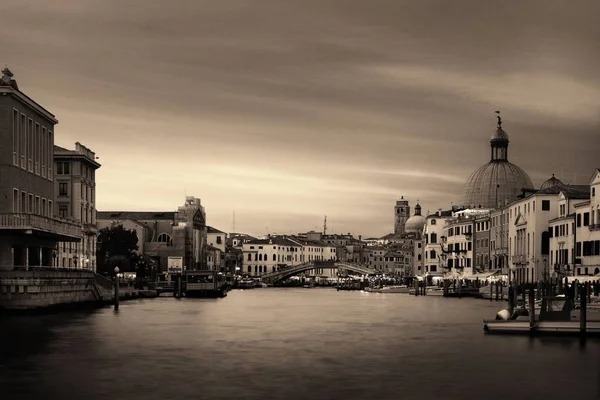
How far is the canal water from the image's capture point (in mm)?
25500

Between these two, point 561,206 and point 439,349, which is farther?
point 561,206

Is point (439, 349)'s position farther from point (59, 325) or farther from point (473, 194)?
point (473, 194)

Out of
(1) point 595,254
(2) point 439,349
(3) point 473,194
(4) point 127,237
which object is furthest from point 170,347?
(3) point 473,194

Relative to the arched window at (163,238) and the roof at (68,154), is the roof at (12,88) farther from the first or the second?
the arched window at (163,238)

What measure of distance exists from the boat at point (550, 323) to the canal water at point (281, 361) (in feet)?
3.32

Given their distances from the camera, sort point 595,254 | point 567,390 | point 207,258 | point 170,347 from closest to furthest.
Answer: point 567,390 → point 170,347 → point 595,254 → point 207,258

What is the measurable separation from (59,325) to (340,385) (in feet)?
66.3

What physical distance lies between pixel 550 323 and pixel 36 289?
23.0 m

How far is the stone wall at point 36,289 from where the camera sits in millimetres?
46156

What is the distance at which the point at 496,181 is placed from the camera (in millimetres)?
141625

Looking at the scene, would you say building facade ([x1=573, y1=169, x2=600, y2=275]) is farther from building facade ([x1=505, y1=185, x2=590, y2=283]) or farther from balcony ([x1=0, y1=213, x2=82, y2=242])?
balcony ([x1=0, y1=213, x2=82, y2=242])

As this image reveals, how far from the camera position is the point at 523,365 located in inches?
1204

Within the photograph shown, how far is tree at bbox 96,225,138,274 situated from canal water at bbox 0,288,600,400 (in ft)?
186

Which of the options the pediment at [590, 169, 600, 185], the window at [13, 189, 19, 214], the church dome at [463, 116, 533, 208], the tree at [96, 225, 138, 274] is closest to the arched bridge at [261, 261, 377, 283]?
the church dome at [463, 116, 533, 208]
